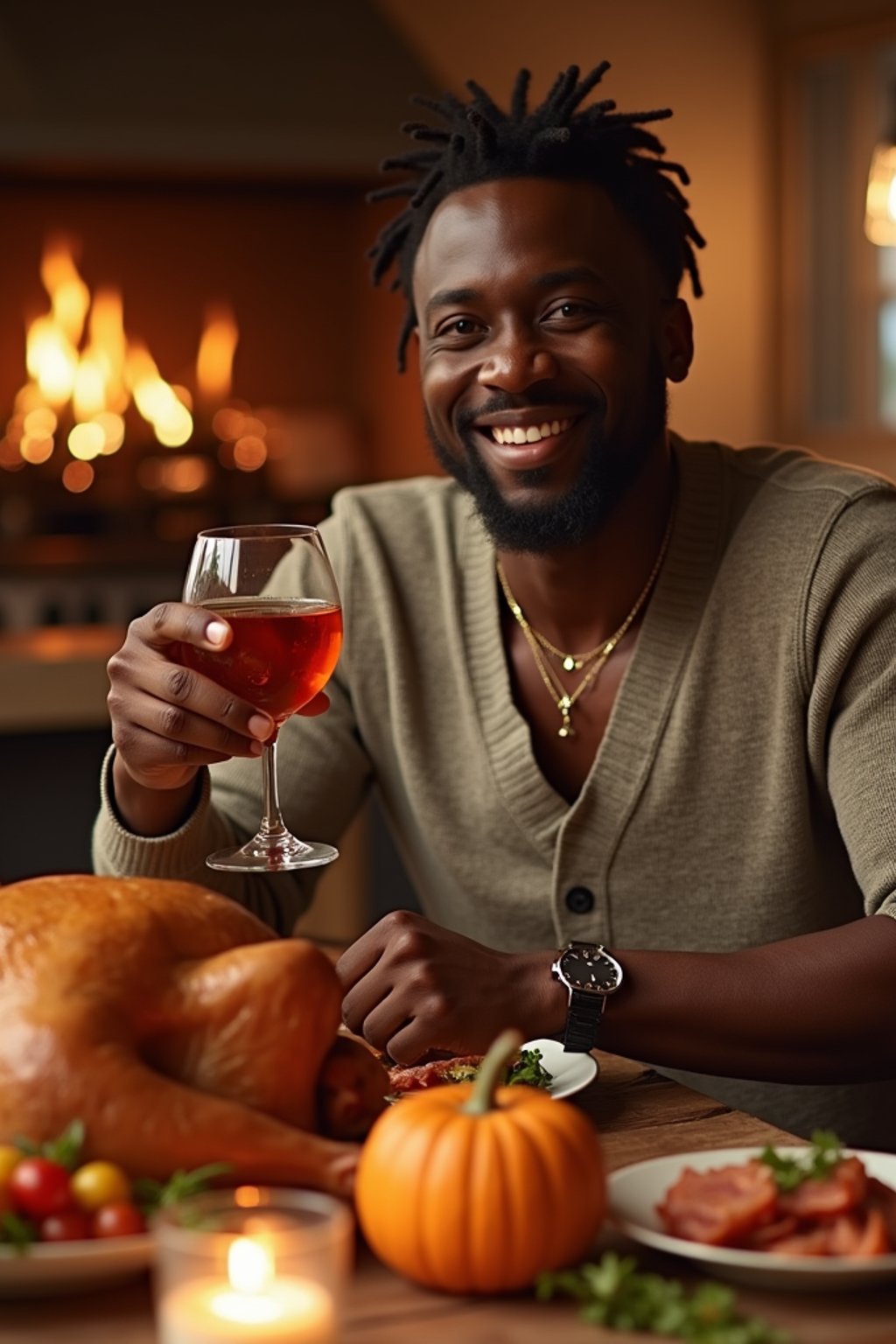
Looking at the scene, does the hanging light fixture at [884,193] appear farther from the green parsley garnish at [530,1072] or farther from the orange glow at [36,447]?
the orange glow at [36,447]

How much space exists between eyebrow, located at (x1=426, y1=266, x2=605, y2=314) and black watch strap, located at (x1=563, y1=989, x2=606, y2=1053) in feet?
2.39

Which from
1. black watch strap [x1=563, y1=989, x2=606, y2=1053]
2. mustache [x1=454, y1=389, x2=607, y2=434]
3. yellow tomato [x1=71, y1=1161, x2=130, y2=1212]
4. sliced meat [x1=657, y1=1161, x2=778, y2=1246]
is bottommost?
black watch strap [x1=563, y1=989, x2=606, y2=1053]

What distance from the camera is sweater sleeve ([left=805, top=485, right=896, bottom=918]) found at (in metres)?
1.61

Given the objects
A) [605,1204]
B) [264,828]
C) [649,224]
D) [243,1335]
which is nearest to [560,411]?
[649,224]

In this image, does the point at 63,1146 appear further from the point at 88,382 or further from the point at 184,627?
the point at 88,382

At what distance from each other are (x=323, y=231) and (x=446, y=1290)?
19.4 ft

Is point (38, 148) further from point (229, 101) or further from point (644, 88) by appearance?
point (644, 88)

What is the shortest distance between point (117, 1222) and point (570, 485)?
1.11 m

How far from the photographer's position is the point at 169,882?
103 centimetres

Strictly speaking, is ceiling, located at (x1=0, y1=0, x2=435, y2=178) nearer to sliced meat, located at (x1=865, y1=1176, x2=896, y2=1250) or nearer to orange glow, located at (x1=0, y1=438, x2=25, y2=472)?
orange glow, located at (x1=0, y1=438, x2=25, y2=472)

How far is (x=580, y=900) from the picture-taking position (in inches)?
72.2

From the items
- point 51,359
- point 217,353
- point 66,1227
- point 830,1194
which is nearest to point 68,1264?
point 66,1227

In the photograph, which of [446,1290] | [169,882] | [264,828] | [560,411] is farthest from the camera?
[560,411]

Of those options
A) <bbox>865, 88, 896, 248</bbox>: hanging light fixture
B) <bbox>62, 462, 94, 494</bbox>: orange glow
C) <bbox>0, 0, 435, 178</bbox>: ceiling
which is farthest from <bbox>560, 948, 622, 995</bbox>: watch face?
<bbox>62, 462, 94, 494</bbox>: orange glow
